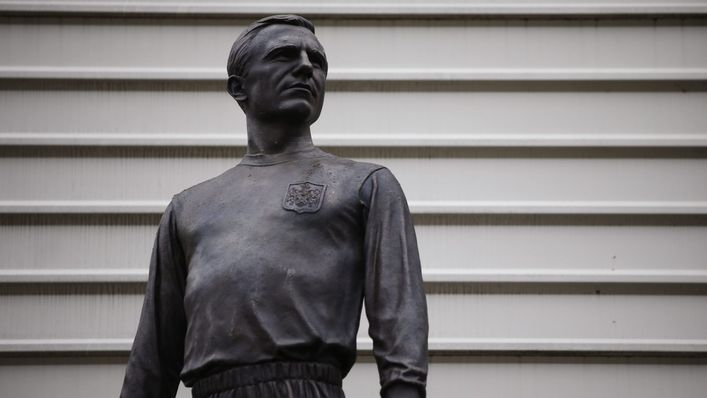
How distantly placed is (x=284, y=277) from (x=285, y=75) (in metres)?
1.12

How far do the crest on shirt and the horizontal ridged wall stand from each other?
20.5ft

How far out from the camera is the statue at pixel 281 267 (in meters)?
7.21

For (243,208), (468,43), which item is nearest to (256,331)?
(243,208)

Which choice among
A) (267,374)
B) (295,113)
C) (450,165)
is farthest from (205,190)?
(450,165)

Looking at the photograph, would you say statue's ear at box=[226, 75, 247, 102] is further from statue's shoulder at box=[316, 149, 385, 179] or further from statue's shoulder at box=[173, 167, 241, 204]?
statue's shoulder at box=[316, 149, 385, 179]

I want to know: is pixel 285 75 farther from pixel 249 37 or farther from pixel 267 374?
pixel 267 374

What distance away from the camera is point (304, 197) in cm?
758

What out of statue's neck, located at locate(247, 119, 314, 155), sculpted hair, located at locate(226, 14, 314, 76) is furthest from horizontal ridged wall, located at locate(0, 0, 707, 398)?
sculpted hair, located at locate(226, 14, 314, 76)

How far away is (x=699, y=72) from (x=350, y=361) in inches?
319

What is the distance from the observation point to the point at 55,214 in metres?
14.2

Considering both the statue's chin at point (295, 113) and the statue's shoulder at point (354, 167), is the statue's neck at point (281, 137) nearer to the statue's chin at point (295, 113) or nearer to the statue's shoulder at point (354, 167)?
the statue's chin at point (295, 113)

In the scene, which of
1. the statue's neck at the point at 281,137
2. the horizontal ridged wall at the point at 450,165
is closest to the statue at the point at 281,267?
the statue's neck at the point at 281,137

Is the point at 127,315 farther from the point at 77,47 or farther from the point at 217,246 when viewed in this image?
the point at 217,246

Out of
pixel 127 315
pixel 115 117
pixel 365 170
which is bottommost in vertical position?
pixel 127 315
